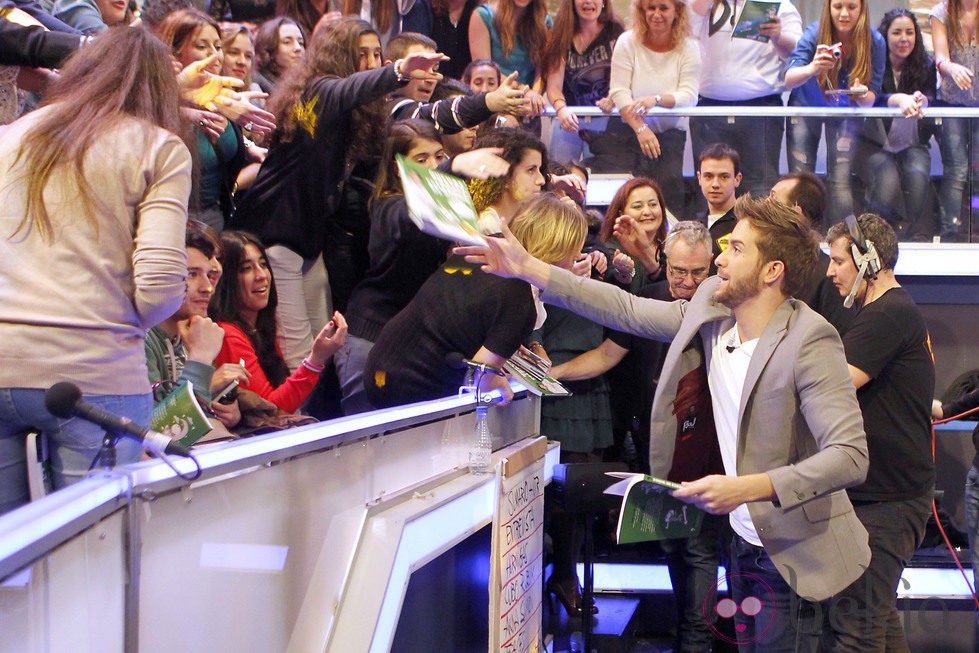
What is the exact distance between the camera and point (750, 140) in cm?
584

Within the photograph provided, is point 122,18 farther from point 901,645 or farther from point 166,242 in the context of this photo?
point 901,645

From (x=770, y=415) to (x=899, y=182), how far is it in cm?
371

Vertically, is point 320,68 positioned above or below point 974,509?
above

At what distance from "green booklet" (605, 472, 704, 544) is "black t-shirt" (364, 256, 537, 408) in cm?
56

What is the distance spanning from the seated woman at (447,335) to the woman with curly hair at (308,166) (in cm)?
82

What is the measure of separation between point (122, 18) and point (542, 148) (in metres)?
1.81

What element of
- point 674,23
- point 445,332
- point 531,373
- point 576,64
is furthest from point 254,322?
point 674,23

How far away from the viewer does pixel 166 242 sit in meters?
2.15

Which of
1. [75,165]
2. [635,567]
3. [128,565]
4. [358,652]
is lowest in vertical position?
[635,567]

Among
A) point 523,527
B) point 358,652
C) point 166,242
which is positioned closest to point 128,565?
point 358,652

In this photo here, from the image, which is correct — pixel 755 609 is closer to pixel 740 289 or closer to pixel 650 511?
pixel 650 511

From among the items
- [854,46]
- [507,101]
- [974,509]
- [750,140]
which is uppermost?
[854,46]

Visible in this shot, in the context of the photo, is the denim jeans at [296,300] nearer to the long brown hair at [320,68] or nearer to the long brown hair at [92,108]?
the long brown hair at [320,68]

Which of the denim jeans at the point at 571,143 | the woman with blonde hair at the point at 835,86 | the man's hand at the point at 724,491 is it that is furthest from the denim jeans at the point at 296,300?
the woman with blonde hair at the point at 835,86
